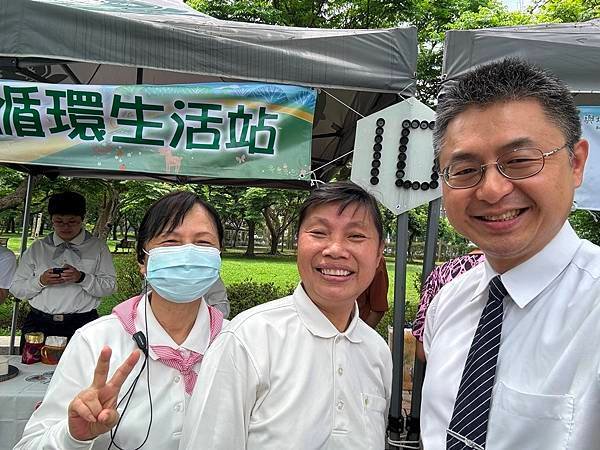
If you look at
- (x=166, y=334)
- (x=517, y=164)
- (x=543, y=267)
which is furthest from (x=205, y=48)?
(x=543, y=267)

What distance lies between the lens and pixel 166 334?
174 centimetres

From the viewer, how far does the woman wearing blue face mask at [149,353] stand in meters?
1.38

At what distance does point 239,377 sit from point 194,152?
66.6 inches

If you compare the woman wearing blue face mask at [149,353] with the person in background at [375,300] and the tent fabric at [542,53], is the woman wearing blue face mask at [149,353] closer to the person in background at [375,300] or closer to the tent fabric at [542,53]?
the tent fabric at [542,53]

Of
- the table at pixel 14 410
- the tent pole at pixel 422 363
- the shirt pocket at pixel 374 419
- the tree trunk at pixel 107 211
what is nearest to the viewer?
the shirt pocket at pixel 374 419

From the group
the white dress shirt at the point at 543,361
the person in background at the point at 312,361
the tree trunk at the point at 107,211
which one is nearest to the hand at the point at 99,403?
the person in background at the point at 312,361

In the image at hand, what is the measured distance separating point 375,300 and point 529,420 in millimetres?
3314

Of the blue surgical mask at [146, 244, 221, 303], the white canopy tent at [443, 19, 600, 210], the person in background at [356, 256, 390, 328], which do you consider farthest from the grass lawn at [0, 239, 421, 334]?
the blue surgical mask at [146, 244, 221, 303]

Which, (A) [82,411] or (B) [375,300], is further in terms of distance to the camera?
(B) [375,300]

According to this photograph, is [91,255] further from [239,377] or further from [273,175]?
[239,377]

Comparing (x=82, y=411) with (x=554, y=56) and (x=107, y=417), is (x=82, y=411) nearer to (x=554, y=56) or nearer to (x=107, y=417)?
(x=107, y=417)

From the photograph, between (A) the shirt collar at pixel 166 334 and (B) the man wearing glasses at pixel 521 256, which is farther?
(A) the shirt collar at pixel 166 334

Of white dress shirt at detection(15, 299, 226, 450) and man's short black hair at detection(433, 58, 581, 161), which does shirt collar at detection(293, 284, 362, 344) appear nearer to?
white dress shirt at detection(15, 299, 226, 450)

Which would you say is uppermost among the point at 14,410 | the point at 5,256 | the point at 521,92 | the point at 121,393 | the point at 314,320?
the point at 521,92
